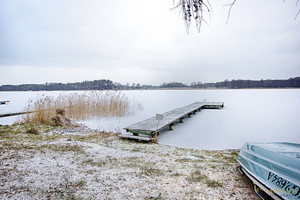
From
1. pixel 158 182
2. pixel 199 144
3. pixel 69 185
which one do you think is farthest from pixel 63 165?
pixel 199 144

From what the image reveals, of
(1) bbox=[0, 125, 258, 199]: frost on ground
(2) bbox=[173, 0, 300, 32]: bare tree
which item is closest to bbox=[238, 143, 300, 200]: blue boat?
(1) bbox=[0, 125, 258, 199]: frost on ground

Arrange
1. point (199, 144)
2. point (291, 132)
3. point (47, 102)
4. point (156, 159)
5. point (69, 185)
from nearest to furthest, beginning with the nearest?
1. point (69, 185)
2. point (156, 159)
3. point (199, 144)
4. point (291, 132)
5. point (47, 102)

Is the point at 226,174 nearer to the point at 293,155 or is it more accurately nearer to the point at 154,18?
the point at 293,155

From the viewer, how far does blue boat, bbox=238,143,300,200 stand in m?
1.65

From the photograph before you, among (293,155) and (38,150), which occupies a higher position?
(293,155)

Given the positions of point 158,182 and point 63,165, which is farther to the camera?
point 63,165

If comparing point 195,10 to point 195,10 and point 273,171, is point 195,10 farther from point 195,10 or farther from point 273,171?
point 273,171

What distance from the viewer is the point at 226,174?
7.86ft

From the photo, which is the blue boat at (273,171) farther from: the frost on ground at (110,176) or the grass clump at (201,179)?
the grass clump at (201,179)

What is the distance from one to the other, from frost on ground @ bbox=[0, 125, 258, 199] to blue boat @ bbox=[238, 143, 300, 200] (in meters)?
0.17

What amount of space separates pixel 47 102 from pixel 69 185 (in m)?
7.24

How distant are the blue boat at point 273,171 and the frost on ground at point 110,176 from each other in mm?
171

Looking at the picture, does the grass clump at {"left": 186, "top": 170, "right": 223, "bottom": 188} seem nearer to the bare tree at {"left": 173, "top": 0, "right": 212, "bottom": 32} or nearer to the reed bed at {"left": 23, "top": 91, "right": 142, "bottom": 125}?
the bare tree at {"left": 173, "top": 0, "right": 212, "bottom": 32}

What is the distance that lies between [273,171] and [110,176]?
190 centimetres
